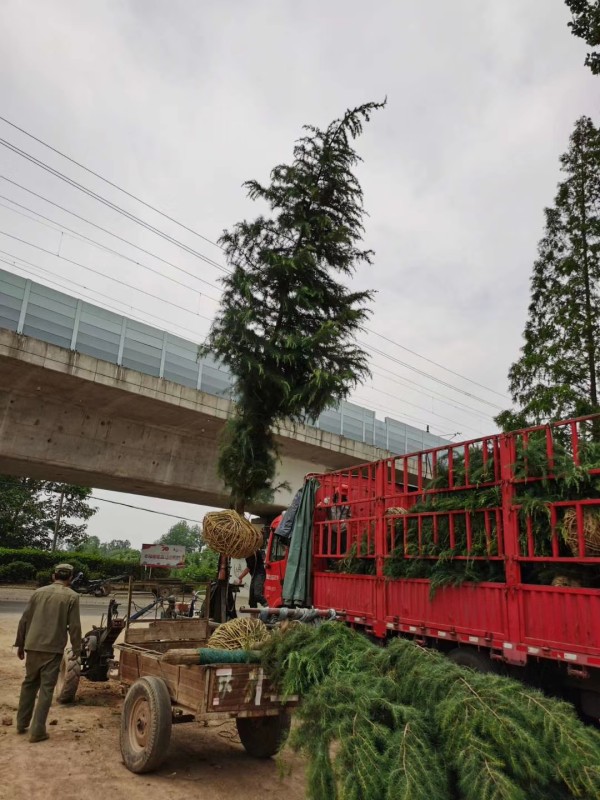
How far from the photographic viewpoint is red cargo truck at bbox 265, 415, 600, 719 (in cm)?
548

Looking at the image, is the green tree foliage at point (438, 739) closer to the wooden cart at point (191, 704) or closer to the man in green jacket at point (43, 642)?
the wooden cart at point (191, 704)

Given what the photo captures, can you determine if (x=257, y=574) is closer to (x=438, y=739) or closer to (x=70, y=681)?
(x=70, y=681)

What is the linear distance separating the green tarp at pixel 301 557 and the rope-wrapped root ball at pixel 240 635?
3.73 meters

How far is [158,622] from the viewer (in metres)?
7.21

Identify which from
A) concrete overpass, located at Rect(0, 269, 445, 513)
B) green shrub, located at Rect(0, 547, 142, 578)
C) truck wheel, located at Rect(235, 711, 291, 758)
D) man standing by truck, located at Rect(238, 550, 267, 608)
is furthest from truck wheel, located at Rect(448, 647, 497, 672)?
green shrub, located at Rect(0, 547, 142, 578)

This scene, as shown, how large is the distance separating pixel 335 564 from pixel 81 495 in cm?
3245

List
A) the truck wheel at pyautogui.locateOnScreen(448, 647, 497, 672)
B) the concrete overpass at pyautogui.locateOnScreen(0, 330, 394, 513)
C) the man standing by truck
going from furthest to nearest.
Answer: the concrete overpass at pyautogui.locateOnScreen(0, 330, 394, 513) → the man standing by truck → the truck wheel at pyautogui.locateOnScreen(448, 647, 497, 672)

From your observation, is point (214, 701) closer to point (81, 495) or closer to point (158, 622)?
point (158, 622)

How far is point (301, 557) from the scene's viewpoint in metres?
9.61

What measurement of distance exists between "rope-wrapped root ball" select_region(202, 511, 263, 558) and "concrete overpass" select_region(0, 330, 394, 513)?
141 inches

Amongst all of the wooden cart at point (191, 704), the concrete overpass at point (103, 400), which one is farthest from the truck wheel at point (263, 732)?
the concrete overpass at point (103, 400)

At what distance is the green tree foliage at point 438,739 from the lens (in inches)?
121

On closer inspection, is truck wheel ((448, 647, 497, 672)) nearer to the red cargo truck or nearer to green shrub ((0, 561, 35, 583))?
the red cargo truck

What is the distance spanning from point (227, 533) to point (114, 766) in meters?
4.65
